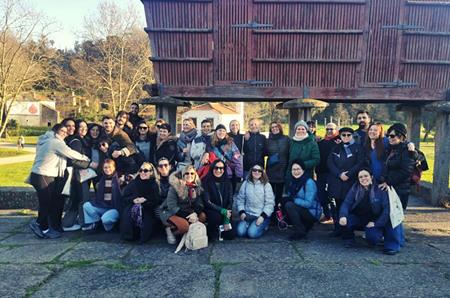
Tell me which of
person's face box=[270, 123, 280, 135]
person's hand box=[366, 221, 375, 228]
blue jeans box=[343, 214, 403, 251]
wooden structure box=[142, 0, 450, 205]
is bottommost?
blue jeans box=[343, 214, 403, 251]

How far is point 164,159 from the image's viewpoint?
20.2 ft

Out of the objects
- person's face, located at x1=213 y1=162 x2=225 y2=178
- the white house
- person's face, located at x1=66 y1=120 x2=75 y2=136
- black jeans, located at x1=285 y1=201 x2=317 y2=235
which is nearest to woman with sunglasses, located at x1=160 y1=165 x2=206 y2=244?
person's face, located at x1=213 y1=162 x2=225 y2=178

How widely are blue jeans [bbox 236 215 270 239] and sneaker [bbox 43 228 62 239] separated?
9.92 ft

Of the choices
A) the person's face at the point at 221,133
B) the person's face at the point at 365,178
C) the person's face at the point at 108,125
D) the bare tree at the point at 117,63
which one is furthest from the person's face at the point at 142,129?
the bare tree at the point at 117,63

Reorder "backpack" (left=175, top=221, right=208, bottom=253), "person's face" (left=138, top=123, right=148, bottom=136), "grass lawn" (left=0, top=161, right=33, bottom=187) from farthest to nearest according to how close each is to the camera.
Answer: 1. "grass lawn" (left=0, top=161, right=33, bottom=187)
2. "person's face" (left=138, top=123, right=148, bottom=136)
3. "backpack" (left=175, top=221, right=208, bottom=253)

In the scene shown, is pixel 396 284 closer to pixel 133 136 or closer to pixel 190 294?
pixel 190 294

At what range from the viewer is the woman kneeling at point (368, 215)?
5395 millimetres

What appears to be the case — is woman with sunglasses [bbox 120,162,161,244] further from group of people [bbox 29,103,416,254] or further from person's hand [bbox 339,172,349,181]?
person's hand [bbox 339,172,349,181]

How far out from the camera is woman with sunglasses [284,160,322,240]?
5.96m

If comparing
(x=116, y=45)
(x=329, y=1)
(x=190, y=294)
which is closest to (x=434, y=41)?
(x=329, y=1)

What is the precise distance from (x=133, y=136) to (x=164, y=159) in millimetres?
1342

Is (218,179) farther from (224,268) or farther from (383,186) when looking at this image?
(383,186)

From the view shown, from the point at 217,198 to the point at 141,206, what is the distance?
1.24 m

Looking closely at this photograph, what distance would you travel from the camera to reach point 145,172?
587 cm
